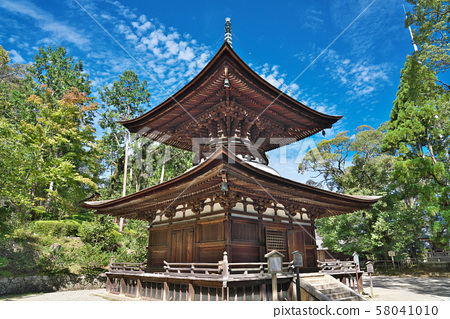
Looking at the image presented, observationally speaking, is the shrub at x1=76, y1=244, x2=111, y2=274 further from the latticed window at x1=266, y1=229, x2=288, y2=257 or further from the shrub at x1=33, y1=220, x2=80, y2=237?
the latticed window at x1=266, y1=229, x2=288, y2=257

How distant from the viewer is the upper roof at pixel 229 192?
25.9ft

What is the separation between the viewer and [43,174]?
19219 millimetres

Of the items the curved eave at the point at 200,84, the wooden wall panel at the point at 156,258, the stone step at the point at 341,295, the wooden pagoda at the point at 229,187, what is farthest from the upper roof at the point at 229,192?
the curved eave at the point at 200,84

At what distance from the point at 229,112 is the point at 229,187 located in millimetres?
3867

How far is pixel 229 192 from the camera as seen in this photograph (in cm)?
930

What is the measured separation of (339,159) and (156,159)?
21.6m

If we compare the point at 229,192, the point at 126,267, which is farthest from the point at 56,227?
the point at 229,192

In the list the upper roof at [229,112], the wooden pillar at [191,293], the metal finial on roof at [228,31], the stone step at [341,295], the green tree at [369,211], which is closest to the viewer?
the wooden pillar at [191,293]

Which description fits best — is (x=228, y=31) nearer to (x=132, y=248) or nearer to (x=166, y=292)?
(x=166, y=292)

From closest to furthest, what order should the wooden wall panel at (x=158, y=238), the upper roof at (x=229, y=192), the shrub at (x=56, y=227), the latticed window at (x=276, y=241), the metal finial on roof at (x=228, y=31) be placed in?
the upper roof at (x=229, y=192) → the latticed window at (x=276, y=241) → the metal finial on roof at (x=228, y=31) → the wooden wall panel at (x=158, y=238) → the shrub at (x=56, y=227)

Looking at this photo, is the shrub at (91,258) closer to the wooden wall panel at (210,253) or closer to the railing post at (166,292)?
the railing post at (166,292)

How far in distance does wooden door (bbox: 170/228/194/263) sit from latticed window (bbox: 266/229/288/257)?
3164 mm

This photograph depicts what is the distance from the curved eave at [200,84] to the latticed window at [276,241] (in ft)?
18.8

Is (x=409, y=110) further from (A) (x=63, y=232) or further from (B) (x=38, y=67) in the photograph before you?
(B) (x=38, y=67)
